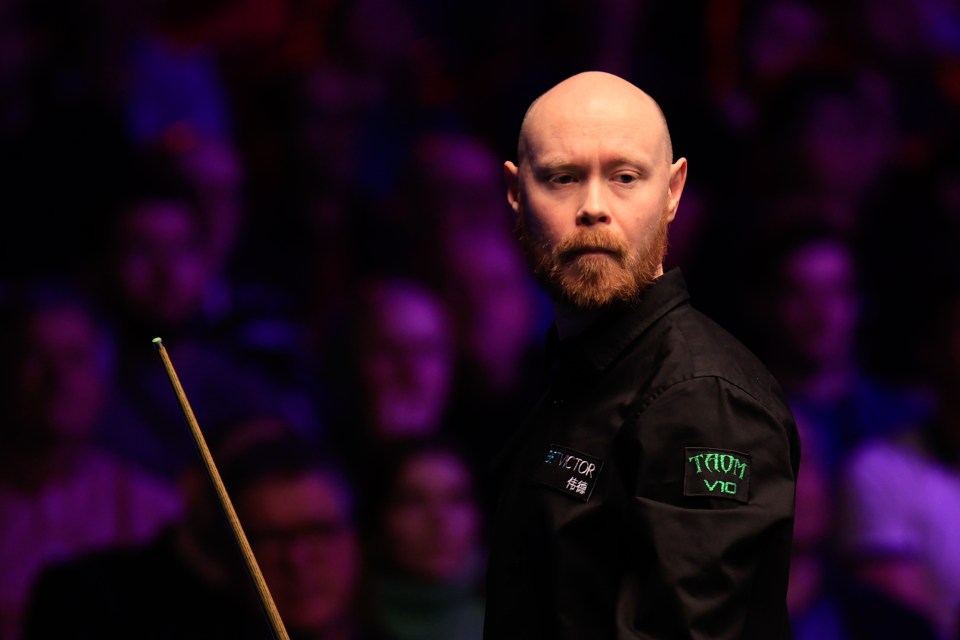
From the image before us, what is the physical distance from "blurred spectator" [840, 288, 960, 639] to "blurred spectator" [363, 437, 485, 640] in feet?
3.86

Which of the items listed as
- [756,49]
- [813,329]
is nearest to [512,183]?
[813,329]

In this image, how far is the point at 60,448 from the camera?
3766 millimetres

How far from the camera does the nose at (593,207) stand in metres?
1.60

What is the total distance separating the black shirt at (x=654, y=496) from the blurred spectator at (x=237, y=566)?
7.34ft

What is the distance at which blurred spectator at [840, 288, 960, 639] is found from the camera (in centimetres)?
420

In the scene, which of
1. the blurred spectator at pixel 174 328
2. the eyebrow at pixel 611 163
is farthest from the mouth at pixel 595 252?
the blurred spectator at pixel 174 328

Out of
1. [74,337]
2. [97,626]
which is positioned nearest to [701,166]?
[74,337]

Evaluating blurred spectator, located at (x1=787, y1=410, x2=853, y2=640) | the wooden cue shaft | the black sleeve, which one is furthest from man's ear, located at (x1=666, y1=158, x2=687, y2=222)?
blurred spectator, located at (x1=787, y1=410, x2=853, y2=640)

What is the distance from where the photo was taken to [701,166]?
14.2 feet

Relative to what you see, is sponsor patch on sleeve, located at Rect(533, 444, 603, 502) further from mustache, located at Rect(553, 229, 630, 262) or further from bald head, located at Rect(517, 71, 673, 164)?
bald head, located at Rect(517, 71, 673, 164)

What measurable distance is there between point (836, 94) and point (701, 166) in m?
0.57

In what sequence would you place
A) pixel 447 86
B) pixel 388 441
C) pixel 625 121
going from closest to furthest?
1. pixel 625 121
2. pixel 388 441
3. pixel 447 86

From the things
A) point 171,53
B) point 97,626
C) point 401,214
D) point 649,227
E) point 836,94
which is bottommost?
point 97,626

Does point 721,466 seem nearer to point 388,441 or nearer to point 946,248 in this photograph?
point 388,441
